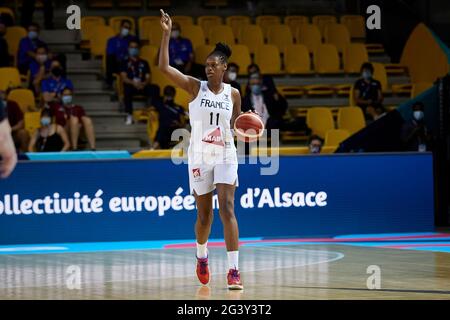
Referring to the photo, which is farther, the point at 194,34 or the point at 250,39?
the point at 250,39

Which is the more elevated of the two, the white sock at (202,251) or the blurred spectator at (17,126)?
the blurred spectator at (17,126)

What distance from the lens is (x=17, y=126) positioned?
65.7 feet

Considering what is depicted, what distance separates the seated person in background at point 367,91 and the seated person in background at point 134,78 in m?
4.40

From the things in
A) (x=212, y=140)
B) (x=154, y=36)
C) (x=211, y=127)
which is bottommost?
(x=212, y=140)

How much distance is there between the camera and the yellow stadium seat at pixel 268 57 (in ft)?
80.3

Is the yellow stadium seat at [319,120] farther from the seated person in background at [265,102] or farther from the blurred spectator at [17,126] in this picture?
the blurred spectator at [17,126]

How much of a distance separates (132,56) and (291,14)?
6.59m

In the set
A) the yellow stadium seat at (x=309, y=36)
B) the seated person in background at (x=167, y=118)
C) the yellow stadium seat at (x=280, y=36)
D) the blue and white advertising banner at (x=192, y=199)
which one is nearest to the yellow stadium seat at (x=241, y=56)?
the yellow stadium seat at (x=280, y=36)

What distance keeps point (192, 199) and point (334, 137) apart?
4314mm

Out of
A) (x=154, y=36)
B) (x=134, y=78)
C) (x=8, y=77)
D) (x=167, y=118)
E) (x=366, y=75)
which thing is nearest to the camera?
(x=167, y=118)

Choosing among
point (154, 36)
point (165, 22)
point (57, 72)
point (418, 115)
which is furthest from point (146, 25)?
point (165, 22)

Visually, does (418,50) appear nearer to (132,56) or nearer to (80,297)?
(132,56)

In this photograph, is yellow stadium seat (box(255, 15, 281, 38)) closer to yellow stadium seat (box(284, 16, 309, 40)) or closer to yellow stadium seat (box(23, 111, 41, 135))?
yellow stadium seat (box(284, 16, 309, 40))

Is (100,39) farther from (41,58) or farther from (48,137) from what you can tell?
(48,137)
